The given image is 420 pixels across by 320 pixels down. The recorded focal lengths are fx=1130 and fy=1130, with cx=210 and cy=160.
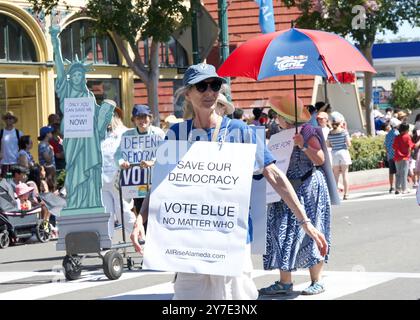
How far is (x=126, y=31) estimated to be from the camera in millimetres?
22469

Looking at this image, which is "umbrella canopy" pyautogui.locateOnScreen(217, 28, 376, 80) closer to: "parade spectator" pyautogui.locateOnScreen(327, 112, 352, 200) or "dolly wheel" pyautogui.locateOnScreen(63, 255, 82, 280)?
"dolly wheel" pyautogui.locateOnScreen(63, 255, 82, 280)

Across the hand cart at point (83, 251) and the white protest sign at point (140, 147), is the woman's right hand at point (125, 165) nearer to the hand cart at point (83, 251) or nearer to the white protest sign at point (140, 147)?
the white protest sign at point (140, 147)

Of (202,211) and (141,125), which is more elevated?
(141,125)

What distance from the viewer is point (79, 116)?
12.8m

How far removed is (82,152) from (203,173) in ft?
21.7

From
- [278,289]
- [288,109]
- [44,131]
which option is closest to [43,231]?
[44,131]

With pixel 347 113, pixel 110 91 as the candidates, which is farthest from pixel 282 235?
pixel 347 113

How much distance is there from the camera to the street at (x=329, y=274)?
34.9 ft

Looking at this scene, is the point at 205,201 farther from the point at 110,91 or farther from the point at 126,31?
the point at 110,91

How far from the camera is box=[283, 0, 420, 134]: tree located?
29.1m

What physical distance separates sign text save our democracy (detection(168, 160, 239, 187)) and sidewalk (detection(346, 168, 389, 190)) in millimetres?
19923

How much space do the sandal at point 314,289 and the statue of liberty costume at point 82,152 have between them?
346 cm

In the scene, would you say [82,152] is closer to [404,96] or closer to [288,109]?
[288,109]

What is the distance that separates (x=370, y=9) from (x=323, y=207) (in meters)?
20.3
